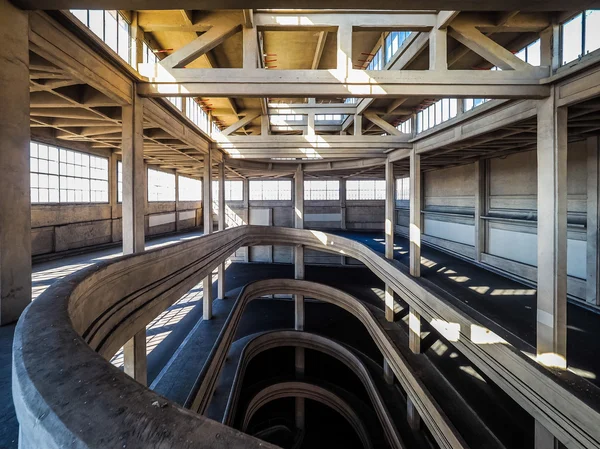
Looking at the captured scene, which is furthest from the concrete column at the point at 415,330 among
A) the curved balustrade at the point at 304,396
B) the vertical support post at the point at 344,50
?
the vertical support post at the point at 344,50

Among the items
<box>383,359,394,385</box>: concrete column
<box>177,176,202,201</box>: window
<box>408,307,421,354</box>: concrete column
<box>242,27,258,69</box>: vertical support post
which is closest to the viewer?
<box>242,27,258,69</box>: vertical support post

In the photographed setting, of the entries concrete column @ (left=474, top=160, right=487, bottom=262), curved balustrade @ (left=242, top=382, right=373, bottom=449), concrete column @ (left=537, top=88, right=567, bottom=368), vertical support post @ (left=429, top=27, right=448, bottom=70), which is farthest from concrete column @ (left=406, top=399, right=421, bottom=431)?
vertical support post @ (left=429, top=27, right=448, bottom=70)

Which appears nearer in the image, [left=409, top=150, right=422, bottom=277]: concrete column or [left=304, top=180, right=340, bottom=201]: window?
[left=409, top=150, right=422, bottom=277]: concrete column

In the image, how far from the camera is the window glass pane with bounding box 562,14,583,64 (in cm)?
536

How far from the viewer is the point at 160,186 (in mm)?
21156

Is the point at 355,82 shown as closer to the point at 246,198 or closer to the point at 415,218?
the point at 415,218

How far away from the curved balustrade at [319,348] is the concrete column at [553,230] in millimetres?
7853

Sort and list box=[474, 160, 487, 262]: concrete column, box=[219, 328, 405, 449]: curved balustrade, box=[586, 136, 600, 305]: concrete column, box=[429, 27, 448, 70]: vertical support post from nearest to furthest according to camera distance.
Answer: box=[429, 27, 448, 70]: vertical support post → box=[586, 136, 600, 305]: concrete column → box=[219, 328, 405, 449]: curved balustrade → box=[474, 160, 487, 262]: concrete column

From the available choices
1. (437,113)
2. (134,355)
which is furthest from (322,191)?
(134,355)

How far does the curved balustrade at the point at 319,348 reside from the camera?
466 inches

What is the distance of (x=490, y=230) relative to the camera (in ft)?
46.8

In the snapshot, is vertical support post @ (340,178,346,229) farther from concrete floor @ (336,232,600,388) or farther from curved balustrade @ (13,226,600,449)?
curved balustrade @ (13,226,600,449)

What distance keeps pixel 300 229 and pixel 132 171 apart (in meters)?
14.0

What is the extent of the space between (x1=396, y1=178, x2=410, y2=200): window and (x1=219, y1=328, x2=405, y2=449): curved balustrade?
14.8 meters
